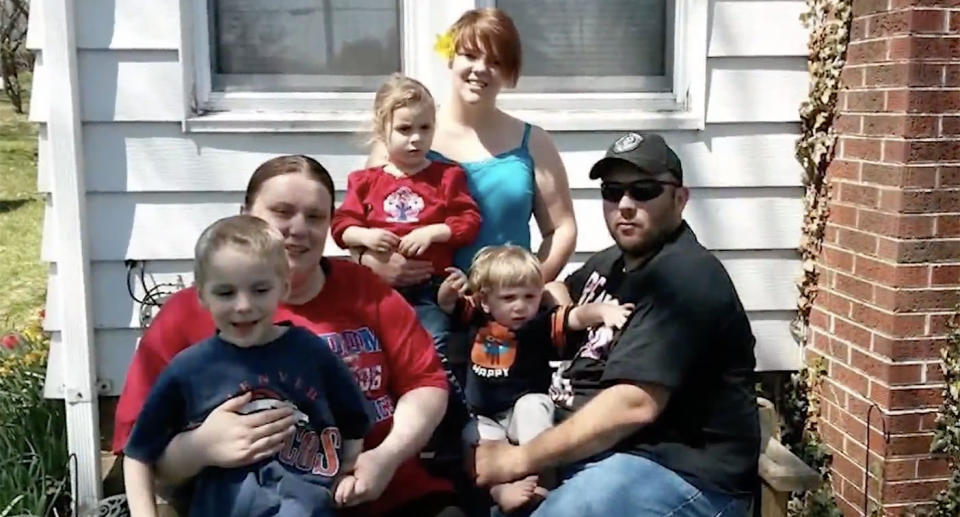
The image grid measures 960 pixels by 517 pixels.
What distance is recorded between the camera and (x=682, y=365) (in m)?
2.04

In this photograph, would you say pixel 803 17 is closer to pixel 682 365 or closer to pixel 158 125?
pixel 682 365

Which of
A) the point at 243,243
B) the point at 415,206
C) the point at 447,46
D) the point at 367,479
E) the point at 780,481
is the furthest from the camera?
the point at 447,46

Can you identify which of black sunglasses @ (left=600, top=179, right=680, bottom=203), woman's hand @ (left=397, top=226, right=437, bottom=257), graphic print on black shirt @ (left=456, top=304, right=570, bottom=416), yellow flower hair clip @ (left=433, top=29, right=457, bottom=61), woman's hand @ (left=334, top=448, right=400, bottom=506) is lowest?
woman's hand @ (left=334, top=448, right=400, bottom=506)

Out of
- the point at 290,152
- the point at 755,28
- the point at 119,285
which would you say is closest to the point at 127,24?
the point at 290,152

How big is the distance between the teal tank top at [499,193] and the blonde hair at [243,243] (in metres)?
0.97

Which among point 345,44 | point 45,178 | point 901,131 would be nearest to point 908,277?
point 901,131

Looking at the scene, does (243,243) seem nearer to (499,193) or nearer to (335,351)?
(335,351)

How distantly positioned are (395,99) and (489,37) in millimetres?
322

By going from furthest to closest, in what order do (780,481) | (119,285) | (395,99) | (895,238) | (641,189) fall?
(119,285) → (895,238) → (395,99) → (780,481) → (641,189)

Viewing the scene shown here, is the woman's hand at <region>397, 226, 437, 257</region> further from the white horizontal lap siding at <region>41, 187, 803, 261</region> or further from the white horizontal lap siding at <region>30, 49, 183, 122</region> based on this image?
the white horizontal lap siding at <region>30, 49, 183, 122</region>

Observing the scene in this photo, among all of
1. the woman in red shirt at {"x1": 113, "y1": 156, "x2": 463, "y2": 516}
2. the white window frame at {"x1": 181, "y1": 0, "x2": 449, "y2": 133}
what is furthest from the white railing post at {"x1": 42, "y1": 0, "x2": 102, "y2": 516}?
the woman in red shirt at {"x1": 113, "y1": 156, "x2": 463, "y2": 516}

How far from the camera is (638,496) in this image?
213 centimetres

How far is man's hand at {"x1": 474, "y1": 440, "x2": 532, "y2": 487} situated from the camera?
2.22 m

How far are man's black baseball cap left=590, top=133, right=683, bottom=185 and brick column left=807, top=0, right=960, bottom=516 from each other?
1060mm
